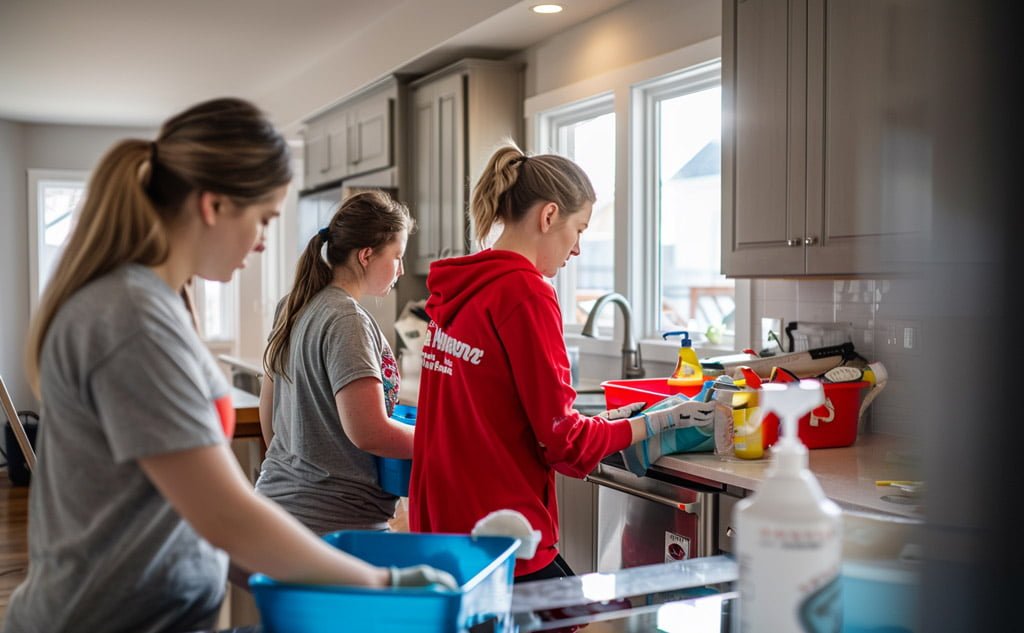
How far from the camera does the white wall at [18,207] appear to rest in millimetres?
8188

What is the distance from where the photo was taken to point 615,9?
3.77 meters

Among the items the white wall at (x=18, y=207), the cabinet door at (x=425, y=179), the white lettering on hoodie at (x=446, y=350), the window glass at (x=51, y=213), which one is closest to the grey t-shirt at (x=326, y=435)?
the white lettering on hoodie at (x=446, y=350)

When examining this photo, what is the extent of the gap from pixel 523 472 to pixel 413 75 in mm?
3746

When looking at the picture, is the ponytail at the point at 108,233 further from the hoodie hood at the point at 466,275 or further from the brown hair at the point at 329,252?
the brown hair at the point at 329,252

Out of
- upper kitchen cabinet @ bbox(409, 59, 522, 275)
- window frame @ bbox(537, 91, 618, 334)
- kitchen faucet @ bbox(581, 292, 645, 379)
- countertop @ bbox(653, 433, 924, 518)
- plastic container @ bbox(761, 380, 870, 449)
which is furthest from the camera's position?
upper kitchen cabinet @ bbox(409, 59, 522, 275)

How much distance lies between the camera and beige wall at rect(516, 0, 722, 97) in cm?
332

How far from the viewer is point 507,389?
1623 millimetres

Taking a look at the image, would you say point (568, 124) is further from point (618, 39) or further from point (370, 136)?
point (370, 136)

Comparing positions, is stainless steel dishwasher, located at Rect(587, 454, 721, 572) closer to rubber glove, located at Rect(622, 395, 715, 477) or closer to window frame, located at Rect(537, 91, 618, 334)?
rubber glove, located at Rect(622, 395, 715, 477)

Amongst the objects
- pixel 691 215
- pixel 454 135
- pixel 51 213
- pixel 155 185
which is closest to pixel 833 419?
pixel 691 215

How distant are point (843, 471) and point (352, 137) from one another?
13.8 ft

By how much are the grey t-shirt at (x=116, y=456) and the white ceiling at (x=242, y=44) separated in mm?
3061

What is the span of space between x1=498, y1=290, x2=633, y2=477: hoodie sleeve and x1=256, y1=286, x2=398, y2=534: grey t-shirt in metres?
0.40

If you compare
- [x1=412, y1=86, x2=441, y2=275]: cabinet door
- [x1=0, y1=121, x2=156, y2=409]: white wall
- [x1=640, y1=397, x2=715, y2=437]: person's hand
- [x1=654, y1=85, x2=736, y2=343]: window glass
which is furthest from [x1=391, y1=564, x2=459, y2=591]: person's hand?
[x1=0, y1=121, x2=156, y2=409]: white wall
